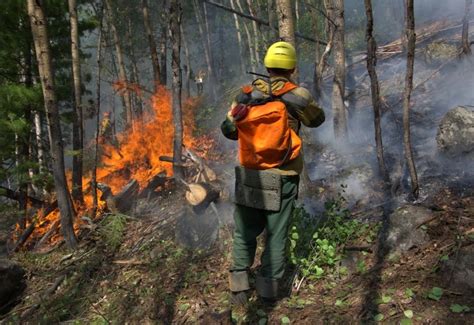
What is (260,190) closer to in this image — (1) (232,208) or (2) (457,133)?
(1) (232,208)

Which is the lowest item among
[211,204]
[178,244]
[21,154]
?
[178,244]

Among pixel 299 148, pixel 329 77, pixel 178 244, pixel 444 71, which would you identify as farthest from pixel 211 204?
pixel 329 77

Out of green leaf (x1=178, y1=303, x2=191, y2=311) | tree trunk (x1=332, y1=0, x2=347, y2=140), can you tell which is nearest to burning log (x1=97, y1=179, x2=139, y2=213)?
→ green leaf (x1=178, y1=303, x2=191, y2=311)

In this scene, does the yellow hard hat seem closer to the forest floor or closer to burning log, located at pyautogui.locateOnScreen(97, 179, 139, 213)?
the forest floor

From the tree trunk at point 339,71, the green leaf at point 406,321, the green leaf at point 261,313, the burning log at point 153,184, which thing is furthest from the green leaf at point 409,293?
the burning log at point 153,184

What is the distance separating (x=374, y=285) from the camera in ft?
11.7

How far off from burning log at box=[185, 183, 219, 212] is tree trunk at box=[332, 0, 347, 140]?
3.45m

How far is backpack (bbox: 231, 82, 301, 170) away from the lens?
11.2ft

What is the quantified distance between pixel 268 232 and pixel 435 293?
1530 millimetres

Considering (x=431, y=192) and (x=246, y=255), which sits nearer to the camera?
(x=246, y=255)

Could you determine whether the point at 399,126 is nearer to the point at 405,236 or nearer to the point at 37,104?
the point at 405,236

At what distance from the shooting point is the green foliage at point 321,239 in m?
4.06

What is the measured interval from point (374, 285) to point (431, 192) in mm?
1966

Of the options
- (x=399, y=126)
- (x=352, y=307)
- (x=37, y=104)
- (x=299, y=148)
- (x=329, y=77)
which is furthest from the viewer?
(x=329, y=77)
